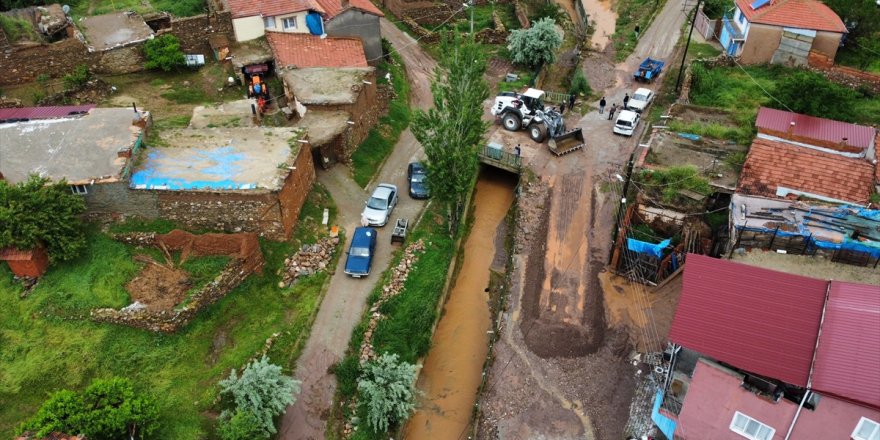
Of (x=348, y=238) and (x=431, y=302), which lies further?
(x=348, y=238)

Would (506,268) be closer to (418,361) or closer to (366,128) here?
(418,361)

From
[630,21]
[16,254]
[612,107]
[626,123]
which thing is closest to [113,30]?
[16,254]

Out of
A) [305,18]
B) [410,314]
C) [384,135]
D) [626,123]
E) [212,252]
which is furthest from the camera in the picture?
[305,18]

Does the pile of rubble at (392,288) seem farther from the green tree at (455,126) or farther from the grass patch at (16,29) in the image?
the grass patch at (16,29)

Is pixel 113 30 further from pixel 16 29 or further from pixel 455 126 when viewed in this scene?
pixel 455 126

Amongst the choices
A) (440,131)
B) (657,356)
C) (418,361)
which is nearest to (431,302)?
(418,361)

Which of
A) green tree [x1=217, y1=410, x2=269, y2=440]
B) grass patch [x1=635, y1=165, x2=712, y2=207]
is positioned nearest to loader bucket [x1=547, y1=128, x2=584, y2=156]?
grass patch [x1=635, y1=165, x2=712, y2=207]
